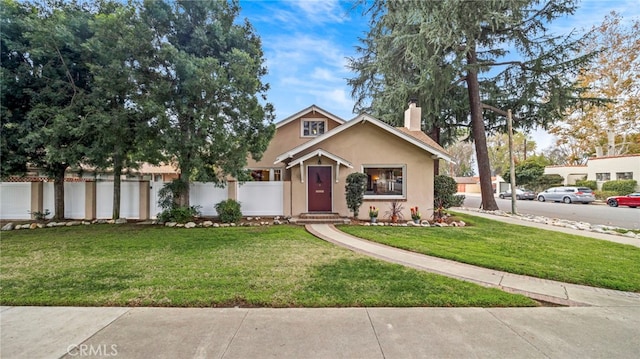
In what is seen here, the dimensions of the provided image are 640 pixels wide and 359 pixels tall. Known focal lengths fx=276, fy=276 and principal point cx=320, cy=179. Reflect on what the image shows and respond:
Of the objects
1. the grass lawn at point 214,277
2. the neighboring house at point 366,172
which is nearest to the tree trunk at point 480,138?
the neighboring house at point 366,172

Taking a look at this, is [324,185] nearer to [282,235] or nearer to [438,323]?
[282,235]

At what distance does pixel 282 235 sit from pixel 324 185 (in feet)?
12.8

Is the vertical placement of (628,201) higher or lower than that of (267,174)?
lower

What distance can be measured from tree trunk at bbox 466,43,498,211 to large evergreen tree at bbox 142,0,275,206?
12607 mm

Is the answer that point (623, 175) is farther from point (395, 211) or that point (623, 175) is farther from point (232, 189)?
point (232, 189)

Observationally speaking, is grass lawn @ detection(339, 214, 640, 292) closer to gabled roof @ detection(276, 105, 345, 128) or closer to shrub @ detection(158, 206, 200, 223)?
shrub @ detection(158, 206, 200, 223)

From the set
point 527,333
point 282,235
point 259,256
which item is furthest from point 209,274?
point 527,333

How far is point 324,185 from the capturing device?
466 inches

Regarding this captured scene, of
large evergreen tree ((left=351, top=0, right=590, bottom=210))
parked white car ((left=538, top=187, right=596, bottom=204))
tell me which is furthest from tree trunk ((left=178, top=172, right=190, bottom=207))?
parked white car ((left=538, top=187, right=596, bottom=204))

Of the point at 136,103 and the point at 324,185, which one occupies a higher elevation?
the point at 136,103

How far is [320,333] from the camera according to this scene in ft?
10.3

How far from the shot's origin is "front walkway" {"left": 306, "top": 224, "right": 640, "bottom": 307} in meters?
4.16

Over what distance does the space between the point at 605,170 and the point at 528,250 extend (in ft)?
102

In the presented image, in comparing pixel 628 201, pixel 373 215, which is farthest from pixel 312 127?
pixel 628 201
